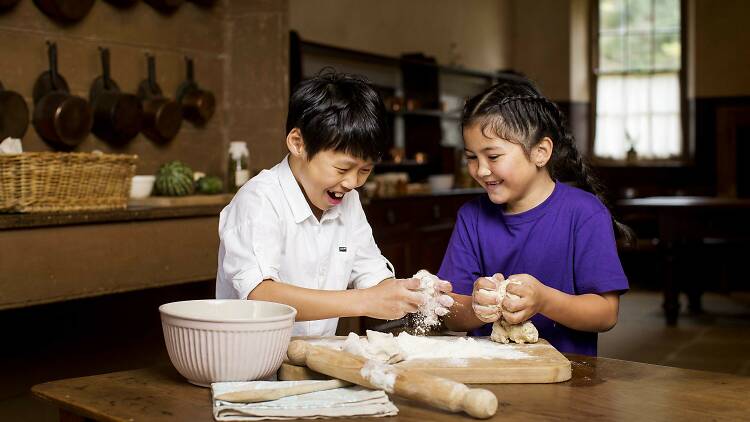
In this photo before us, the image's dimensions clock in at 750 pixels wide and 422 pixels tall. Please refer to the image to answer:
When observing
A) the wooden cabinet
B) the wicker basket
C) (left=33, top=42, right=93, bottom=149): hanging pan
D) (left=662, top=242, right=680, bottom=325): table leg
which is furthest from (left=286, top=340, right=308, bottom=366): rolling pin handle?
(left=662, top=242, right=680, bottom=325): table leg

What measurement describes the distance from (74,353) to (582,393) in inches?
126

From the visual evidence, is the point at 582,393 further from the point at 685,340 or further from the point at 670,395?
the point at 685,340

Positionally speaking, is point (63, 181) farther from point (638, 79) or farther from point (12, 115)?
point (638, 79)

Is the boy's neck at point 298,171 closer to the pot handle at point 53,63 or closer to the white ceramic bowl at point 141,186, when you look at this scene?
the white ceramic bowl at point 141,186

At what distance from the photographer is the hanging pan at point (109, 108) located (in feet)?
13.6

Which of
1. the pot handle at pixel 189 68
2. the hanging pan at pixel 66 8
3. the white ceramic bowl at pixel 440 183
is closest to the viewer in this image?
the hanging pan at pixel 66 8

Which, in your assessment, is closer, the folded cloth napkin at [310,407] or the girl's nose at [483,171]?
the folded cloth napkin at [310,407]

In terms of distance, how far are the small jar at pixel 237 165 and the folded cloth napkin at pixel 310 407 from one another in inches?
126

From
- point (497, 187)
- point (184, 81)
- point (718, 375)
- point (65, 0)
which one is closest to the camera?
point (718, 375)

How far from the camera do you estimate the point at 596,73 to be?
32.2 ft

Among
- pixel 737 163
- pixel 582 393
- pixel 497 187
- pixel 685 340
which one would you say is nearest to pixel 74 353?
pixel 497 187

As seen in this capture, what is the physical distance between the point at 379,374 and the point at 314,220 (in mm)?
700

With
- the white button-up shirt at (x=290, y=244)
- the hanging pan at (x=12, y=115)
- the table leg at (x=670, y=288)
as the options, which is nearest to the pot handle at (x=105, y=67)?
the hanging pan at (x=12, y=115)

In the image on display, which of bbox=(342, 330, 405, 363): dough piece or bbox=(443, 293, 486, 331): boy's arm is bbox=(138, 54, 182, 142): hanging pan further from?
bbox=(342, 330, 405, 363): dough piece
